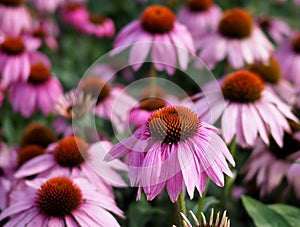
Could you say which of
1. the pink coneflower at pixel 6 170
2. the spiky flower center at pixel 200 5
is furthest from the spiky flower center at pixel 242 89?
the spiky flower center at pixel 200 5

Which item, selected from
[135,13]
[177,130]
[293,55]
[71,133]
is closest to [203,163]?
[177,130]

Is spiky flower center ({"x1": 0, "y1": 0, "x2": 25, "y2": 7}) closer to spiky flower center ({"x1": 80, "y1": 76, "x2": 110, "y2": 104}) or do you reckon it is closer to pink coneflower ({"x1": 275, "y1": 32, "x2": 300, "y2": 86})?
spiky flower center ({"x1": 80, "y1": 76, "x2": 110, "y2": 104})

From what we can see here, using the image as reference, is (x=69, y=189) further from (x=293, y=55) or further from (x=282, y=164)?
(x=293, y=55)

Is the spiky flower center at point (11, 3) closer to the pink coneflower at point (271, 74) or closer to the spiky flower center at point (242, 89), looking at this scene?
the pink coneflower at point (271, 74)

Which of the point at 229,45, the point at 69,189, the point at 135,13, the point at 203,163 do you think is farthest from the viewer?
the point at 135,13

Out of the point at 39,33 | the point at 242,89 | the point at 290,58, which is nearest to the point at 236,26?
the point at 290,58

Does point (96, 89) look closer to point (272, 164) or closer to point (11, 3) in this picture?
point (272, 164)
